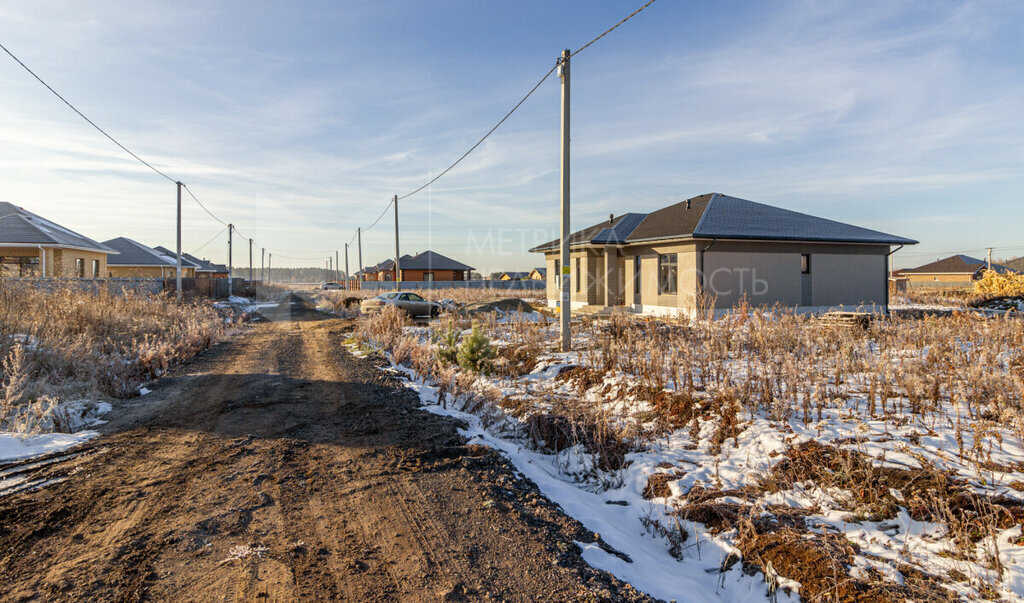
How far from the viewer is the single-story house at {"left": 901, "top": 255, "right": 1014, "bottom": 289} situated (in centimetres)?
5806

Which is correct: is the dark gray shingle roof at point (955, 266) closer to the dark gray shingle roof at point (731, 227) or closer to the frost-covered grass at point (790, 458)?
the dark gray shingle roof at point (731, 227)

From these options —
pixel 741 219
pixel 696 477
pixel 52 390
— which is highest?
pixel 741 219

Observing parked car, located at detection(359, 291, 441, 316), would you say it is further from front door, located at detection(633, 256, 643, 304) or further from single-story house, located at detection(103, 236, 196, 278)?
single-story house, located at detection(103, 236, 196, 278)

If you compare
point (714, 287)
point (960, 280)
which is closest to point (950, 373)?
point (714, 287)

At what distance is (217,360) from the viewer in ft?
37.1

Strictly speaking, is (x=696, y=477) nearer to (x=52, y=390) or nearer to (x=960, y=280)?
(x=52, y=390)

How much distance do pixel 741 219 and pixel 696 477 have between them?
18301 millimetres

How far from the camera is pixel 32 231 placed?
79.4 ft

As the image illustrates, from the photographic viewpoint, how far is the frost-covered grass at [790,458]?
Result: 328 centimetres

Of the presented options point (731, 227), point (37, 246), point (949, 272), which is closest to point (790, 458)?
point (731, 227)

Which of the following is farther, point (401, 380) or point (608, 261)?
point (608, 261)

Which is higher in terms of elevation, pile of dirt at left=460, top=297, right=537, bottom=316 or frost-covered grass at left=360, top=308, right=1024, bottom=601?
pile of dirt at left=460, top=297, right=537, bottom=316

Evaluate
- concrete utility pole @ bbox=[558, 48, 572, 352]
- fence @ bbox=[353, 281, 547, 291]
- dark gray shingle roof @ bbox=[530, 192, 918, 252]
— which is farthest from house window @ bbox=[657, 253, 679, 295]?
fence @ bbox=[353, 281, 547, 291]

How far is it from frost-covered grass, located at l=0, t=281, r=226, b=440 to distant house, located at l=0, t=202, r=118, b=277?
14.8m
